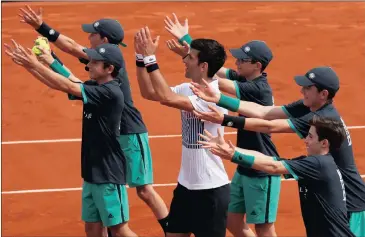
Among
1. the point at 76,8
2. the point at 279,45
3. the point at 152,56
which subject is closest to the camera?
the point at 152,56

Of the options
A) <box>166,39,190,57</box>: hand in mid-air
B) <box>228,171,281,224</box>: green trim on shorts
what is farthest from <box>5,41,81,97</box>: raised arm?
<box>228,171,281,224</box>: green trim on shorts

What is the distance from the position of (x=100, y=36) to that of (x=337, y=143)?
175 inches

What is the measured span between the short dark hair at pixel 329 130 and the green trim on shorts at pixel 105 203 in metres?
3.02

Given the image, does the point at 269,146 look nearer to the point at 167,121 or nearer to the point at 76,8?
the point at 167,121

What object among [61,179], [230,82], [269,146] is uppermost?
[230,82]

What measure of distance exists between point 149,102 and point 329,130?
10.4 m

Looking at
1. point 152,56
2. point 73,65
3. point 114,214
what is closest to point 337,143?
point 152,56

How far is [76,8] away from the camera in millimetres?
26953

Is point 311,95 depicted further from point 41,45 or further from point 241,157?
point 41,45

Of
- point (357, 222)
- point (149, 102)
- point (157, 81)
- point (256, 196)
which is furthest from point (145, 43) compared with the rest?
point (149, 102)

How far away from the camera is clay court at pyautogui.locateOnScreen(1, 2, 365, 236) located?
15398mm

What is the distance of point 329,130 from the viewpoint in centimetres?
972

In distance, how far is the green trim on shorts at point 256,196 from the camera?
12383 millimetres

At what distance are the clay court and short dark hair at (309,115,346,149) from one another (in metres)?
4.91
